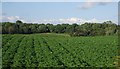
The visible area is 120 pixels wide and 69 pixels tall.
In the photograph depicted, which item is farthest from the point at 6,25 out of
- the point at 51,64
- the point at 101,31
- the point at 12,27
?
the point at 51,64

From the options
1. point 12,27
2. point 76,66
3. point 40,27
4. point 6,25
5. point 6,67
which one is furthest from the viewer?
point 40,27

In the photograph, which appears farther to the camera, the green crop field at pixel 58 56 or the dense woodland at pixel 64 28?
the dense woodland at pixel 64 28

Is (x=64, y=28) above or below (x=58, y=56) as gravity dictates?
below

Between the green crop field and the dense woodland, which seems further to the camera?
the dense woodland

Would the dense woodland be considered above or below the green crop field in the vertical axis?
below

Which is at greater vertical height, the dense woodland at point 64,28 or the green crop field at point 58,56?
the green crop field at point 58,56

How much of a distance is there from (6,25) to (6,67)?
84361 mm

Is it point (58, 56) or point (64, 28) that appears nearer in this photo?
point (58, 56)

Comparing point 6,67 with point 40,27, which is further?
point 40,27

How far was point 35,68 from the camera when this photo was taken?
15.4 meters

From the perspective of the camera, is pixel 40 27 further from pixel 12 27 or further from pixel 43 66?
pixel 43 66

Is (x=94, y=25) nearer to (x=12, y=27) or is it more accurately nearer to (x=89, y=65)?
Answer: (x=12, y=27)

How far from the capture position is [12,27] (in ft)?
344

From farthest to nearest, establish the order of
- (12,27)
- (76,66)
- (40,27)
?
1. (40,27)
2. (12,27)
3. (76,66)
